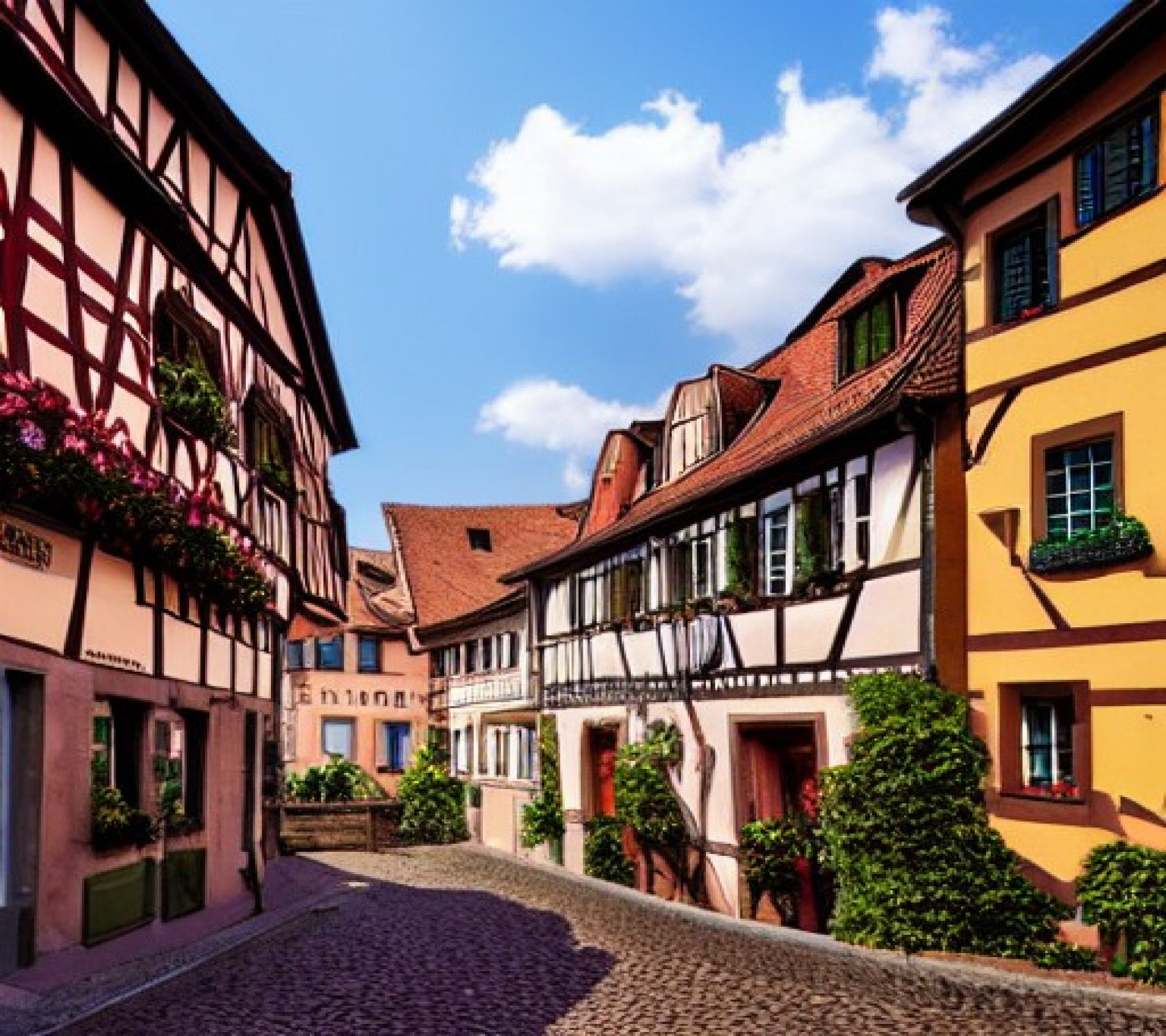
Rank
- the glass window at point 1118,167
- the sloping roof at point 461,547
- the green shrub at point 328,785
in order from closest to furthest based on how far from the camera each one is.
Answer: the glass window at point 1118,167 → the green shrub at point 328,785 → the sloping roof at point 461,547

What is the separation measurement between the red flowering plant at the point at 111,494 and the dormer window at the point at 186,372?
0.70m

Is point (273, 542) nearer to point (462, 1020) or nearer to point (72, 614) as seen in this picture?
point (72, 614)

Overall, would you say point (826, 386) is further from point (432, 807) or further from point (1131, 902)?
point (432, 807)

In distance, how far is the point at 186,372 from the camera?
49.5 ft

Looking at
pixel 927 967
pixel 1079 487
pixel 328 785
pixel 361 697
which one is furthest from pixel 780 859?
pixel 361 697

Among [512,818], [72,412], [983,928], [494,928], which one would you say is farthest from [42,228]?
[512,818]

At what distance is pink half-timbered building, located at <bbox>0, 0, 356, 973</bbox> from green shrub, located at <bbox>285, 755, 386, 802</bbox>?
14590 millimetres

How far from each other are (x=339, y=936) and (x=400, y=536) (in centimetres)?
2898

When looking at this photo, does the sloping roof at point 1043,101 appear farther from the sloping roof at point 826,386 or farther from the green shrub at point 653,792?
the green shrub at point 653,792

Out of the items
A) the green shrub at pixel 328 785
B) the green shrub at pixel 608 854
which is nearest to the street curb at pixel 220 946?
the green shrub at pixel 608 854

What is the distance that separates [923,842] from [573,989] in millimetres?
3967

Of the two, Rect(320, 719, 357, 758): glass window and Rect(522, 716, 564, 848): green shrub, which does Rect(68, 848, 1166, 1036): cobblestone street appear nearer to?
Rect(522, 716, 564, 848): green shrub

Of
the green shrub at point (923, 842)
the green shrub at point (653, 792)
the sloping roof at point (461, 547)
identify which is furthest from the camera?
the sloping roof at point (461, 547)

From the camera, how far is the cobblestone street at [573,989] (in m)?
9.98
